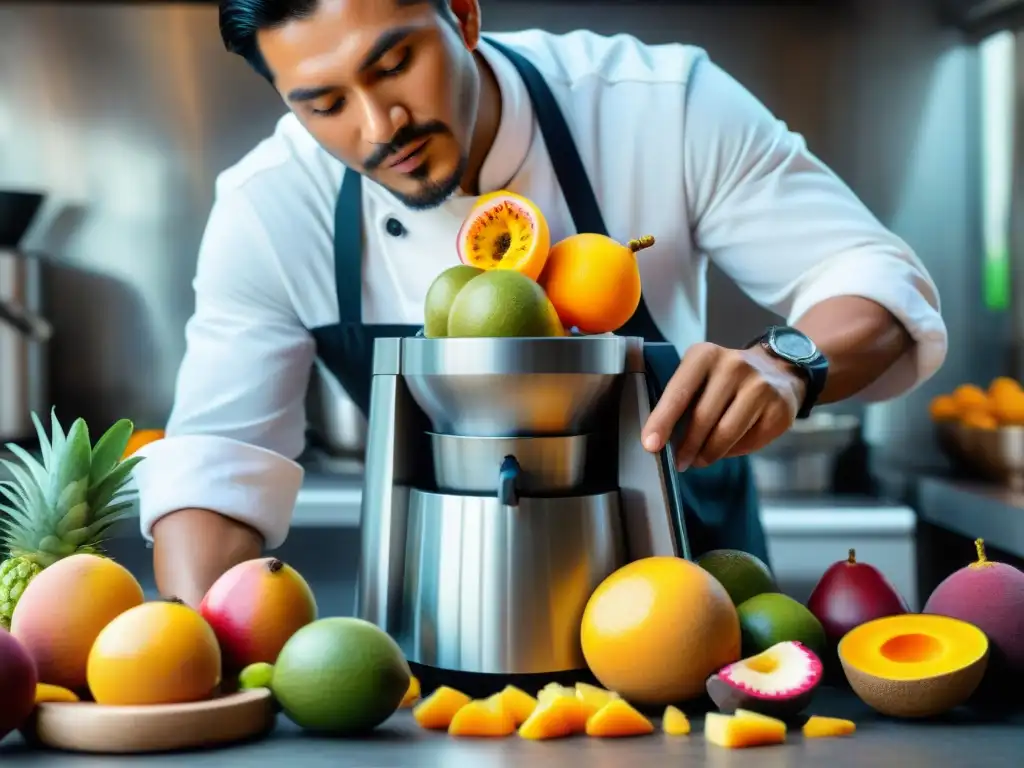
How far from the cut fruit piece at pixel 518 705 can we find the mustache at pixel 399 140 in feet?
2.05

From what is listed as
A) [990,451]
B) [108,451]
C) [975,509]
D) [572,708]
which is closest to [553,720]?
[572,708]

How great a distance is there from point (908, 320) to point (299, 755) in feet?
2.96

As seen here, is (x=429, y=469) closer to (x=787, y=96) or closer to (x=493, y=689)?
(x=493, y=689)

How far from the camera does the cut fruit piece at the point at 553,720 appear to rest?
31.4 inches

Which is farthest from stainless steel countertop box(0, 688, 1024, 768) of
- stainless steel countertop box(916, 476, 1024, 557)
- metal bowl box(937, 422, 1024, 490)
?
metal bowl box(937, 422, 1024, 490)

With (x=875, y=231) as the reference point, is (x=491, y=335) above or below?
below

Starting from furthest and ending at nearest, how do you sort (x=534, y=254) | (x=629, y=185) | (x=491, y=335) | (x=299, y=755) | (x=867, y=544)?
(x=867, y=544) → (x=629, y=185) → (x=534, y=254) → (x=491, y=335) → (x=299, y=755)

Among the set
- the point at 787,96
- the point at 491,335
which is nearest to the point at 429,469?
the point at 491,335

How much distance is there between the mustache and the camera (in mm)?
1242

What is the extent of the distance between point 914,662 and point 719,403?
28 cm

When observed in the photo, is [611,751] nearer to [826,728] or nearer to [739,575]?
[826,728]

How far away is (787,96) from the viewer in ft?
9.62

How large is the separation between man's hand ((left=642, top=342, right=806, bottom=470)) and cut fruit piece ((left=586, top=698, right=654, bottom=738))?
0.78 ft

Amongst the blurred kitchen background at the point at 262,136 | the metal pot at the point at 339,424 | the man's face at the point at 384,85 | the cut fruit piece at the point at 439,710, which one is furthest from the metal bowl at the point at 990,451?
the cut fruit piece at the point at 439,710
